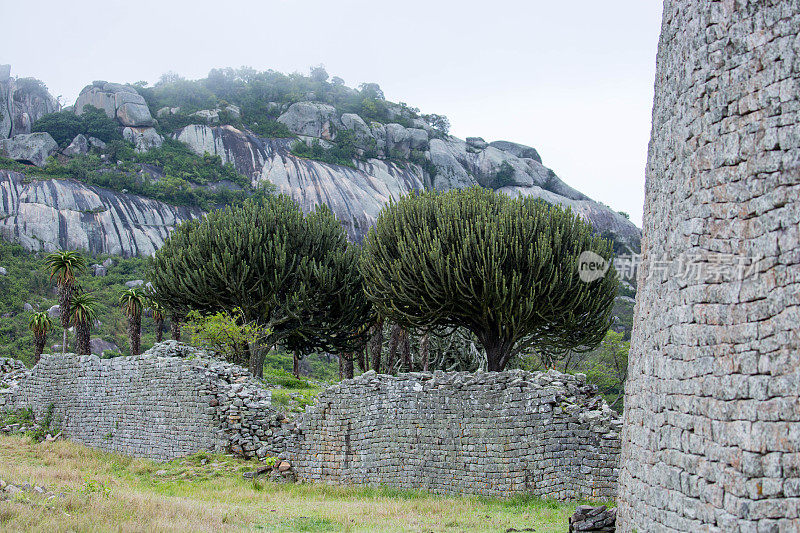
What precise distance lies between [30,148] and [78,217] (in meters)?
18.5

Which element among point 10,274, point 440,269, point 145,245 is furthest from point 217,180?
point 440,269

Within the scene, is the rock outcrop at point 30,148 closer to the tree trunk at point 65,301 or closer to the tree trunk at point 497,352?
the tree trunk at point 65,301

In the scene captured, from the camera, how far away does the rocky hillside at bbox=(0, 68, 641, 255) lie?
6181cm

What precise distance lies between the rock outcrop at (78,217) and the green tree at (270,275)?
38221mm

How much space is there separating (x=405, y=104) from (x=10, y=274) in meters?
68.9

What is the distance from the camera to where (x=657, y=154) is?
268 inches

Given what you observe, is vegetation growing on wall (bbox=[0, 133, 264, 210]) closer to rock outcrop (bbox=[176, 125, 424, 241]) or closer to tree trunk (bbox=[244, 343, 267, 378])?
rock outcrop (bbox=[176, 125, 424, 241])

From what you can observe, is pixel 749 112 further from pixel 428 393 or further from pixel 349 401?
pixel 349 401

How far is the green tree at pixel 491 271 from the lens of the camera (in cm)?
1825

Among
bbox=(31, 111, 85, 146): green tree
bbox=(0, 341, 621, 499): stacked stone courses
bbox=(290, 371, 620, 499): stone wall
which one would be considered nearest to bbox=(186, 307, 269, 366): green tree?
bbox=(0, 341, 621, 499): stacked stone courses

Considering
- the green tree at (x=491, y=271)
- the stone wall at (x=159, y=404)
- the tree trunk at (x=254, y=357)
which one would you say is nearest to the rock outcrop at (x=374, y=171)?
the tree trunk at (x=254, y=357)

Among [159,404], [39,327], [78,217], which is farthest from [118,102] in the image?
[159,404]

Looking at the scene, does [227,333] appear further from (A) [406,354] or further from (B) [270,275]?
(A) [406,354]

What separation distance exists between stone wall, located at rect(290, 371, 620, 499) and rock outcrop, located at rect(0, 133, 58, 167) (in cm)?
6886
